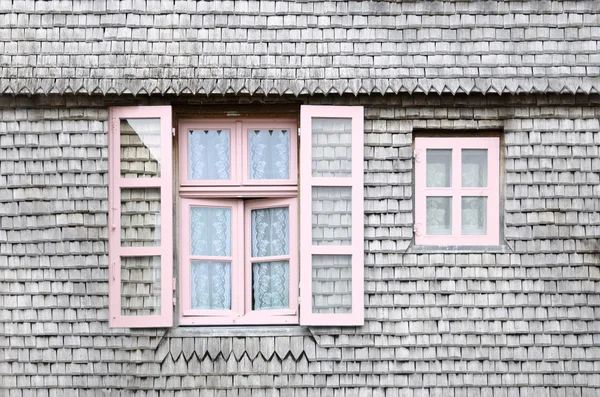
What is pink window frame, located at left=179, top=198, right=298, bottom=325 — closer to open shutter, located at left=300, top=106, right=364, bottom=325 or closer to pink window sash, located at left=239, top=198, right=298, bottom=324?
pink window sash, located at left=239, top=198, right=298, bottom=324

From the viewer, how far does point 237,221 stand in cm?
690

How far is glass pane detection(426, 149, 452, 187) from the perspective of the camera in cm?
685

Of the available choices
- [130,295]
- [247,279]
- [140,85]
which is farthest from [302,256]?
[140,85]

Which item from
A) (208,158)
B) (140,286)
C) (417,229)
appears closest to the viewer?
(140,286)

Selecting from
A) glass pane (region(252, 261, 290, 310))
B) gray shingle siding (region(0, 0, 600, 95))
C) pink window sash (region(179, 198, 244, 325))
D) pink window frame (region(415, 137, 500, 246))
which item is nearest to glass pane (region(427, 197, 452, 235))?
pink window frame (region(415, 137, 500, 246))

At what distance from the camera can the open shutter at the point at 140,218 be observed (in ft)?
21.8

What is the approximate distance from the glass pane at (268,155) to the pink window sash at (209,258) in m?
0.34

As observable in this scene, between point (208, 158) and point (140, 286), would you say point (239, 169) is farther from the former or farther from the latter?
point (140, 286)

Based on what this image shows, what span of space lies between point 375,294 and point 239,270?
1049 millimetres

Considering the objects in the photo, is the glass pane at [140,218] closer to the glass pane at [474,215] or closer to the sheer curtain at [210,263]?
the sheer curtain at [210,263]

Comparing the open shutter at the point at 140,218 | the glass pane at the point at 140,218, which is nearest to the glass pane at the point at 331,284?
the open shutter at the point at 140,218

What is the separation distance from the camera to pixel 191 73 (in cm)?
666

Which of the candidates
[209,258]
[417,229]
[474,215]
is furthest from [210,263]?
[474,215]

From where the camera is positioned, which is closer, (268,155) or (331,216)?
(331,216)
